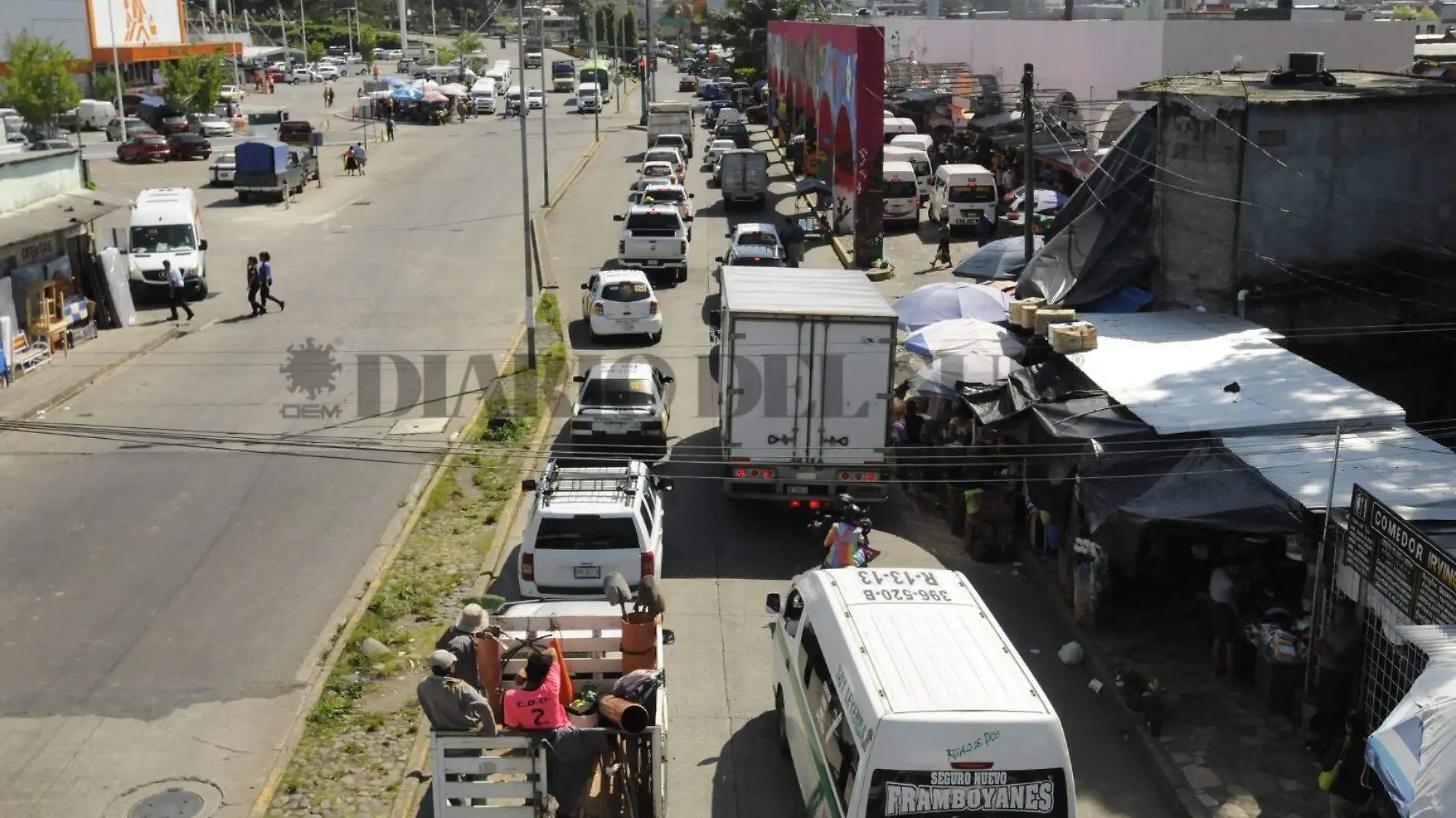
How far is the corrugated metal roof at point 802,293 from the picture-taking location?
17797 millimetres

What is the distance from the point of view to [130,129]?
65.1 m

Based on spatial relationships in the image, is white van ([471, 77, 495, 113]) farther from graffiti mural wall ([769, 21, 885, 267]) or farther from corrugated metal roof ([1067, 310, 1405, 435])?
corrugated metal roof ([1067, 310, 1405, 435])

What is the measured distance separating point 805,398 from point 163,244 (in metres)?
21.4

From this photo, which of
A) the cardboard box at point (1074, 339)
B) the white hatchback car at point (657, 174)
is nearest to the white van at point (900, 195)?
the white hatchback car at point (657, 174)

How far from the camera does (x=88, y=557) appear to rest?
55.9ft

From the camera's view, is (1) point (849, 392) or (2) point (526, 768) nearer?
(2) point (526, 768)

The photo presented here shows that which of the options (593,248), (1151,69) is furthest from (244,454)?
(1151,69)

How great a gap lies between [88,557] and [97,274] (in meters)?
14.9

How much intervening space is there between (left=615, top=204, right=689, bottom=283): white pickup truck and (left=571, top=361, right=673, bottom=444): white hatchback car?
1378cm

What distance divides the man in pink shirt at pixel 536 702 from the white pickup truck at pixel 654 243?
25.3 meters

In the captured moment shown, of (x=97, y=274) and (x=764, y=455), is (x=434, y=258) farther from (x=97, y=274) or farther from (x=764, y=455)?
(x=764, y=455)

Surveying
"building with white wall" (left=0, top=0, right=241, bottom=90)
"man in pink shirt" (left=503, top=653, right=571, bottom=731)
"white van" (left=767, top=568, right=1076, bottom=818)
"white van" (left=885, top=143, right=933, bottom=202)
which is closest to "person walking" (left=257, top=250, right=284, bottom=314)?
"white van" (left=885, top=143, right=933, bottom=202)

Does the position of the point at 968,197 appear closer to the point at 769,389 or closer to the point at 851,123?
the point at 851,123

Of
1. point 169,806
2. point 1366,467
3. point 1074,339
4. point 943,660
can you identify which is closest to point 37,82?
point 1074,339
